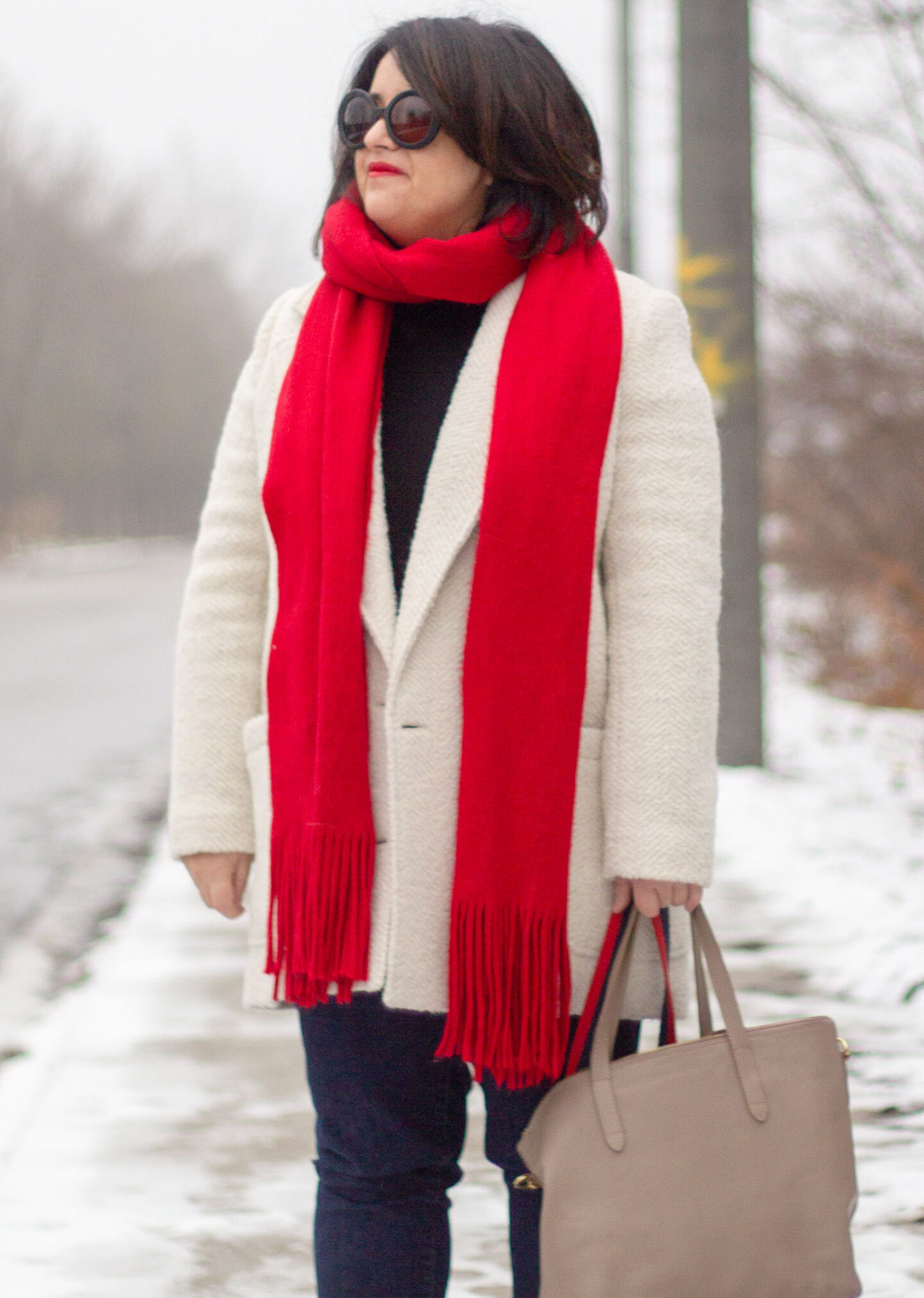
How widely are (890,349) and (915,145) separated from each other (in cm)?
175

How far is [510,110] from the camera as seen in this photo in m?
1.89

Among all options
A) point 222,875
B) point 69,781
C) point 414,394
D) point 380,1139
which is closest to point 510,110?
point 414,394

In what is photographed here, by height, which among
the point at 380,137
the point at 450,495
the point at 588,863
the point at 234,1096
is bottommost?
the point at 234,1096

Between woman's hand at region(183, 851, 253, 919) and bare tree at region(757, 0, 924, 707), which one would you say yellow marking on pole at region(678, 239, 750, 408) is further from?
woman's hand at region(183, 851, 253, 919)

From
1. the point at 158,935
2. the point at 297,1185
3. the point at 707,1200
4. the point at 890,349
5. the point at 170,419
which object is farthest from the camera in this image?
the point at 170,419

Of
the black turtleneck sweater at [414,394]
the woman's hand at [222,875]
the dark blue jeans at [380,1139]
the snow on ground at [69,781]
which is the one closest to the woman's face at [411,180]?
the black turtleneck sweater at [414,394]

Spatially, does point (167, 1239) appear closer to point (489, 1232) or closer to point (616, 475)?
point (489, 1232)

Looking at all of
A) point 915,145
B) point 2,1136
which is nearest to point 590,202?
point 2,1136

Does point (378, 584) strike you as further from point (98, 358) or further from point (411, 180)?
point (98, 358)

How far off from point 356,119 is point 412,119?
113 mm

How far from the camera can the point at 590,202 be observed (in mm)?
2014

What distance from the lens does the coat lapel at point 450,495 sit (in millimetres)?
1827

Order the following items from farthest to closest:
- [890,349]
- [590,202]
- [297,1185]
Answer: [890,349] → [297,1185] → [590,202]

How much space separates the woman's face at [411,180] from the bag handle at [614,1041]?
2.99 feet
